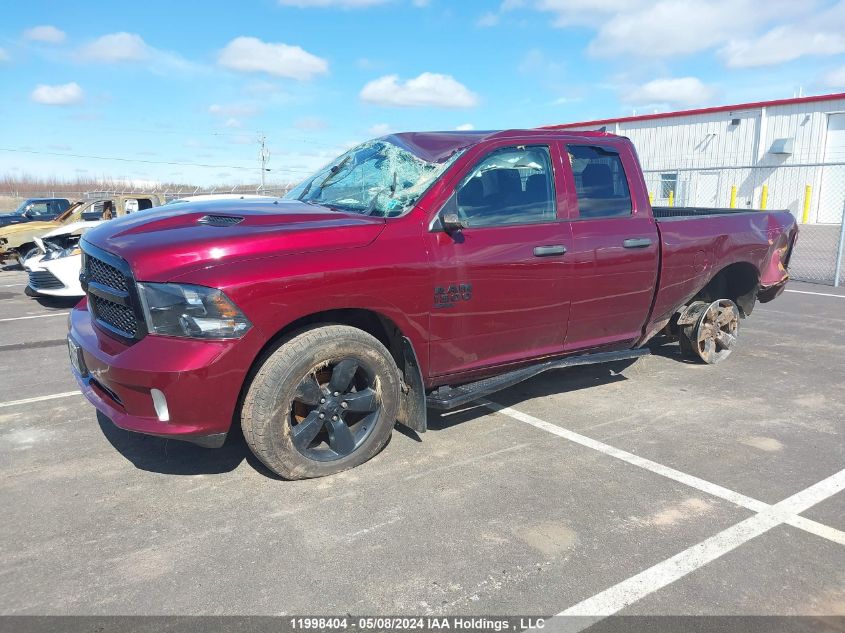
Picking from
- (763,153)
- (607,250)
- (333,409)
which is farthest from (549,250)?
(763,153)

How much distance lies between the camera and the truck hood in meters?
3.11

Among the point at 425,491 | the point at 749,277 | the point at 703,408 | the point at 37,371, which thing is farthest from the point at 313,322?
the point at 749,277

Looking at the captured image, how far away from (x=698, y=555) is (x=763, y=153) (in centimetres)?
3025

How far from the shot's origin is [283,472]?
11.4 feet

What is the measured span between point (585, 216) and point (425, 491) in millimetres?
2259

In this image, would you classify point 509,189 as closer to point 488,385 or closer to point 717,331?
point 488,385

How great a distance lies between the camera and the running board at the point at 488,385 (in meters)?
3.90

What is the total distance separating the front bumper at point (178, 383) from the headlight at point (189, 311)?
5cm

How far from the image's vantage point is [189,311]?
306 centimetres

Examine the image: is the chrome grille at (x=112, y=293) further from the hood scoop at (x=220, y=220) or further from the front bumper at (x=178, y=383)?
the hood scoop at (x=220, y=220)

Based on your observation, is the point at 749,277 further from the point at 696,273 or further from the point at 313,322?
the point at 313,322

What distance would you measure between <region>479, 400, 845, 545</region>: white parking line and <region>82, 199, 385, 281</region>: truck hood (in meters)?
1.89

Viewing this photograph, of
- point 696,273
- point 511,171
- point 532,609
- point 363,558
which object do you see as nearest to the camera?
point 532,609

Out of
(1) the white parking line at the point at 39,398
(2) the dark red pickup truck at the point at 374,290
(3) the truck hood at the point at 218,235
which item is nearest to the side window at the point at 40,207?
(1) the white parking line at the point at 39,398
